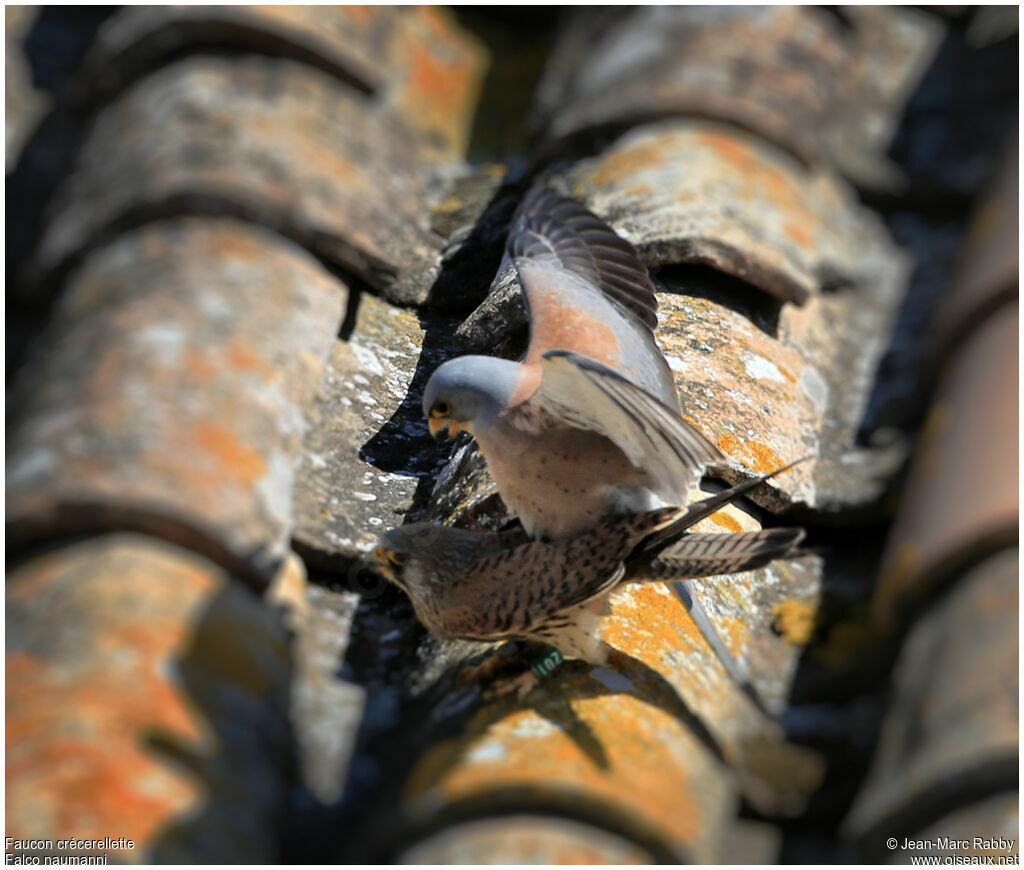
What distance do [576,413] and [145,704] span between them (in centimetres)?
90

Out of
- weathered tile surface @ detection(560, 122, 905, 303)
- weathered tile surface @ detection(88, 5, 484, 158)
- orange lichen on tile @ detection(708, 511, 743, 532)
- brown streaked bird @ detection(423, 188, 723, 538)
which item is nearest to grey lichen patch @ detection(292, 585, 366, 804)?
brown streaked bird @ detection(423, 188, 723, 538)

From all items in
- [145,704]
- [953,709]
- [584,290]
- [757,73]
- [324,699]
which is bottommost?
[324,699]

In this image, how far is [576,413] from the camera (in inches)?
89.4

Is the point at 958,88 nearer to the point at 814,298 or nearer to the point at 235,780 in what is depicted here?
the point at 814,298

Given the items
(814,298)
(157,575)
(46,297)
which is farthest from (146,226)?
(814,298)

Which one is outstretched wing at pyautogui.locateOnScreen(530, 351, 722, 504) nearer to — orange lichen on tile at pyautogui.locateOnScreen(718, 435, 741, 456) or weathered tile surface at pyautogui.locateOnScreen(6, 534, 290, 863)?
orange lichen on tile at pyautogui.locateOnScreen(718, 435, 741, 456)

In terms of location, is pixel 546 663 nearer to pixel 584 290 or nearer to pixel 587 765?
pixel 587 765

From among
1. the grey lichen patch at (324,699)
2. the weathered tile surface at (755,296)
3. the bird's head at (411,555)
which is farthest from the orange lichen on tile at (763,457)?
the grey lichen patch at (324,699)

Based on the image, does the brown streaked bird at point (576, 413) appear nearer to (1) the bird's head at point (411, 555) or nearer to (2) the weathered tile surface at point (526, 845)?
(1) the bird's head at point (411, 555)

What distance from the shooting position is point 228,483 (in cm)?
214

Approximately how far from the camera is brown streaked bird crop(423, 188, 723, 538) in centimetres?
210

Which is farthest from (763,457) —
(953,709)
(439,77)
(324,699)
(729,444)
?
(439,77)

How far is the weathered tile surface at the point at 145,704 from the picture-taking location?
1.58 metres

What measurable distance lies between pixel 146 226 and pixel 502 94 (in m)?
1.78
